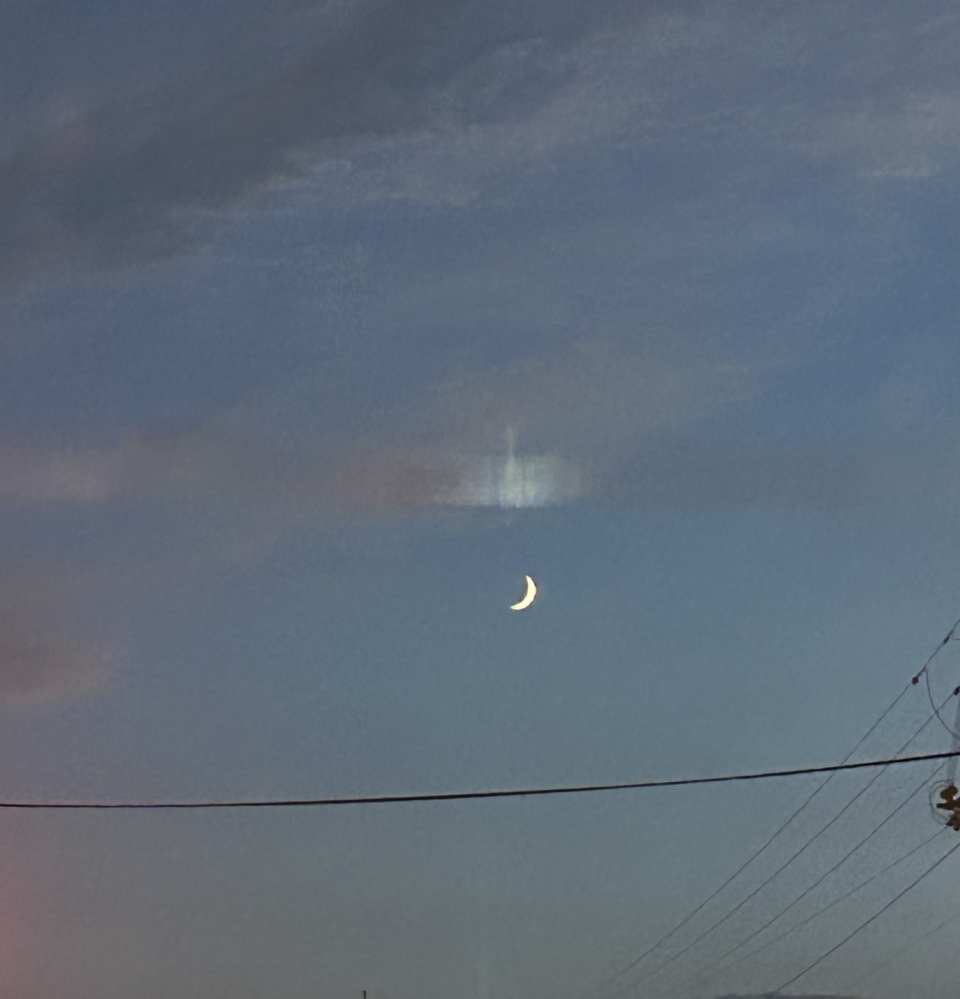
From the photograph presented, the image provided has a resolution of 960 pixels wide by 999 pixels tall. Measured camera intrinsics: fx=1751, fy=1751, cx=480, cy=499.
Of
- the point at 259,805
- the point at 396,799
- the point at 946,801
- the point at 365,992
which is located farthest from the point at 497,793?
the point at 365,992

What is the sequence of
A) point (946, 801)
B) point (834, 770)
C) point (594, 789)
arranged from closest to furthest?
point (834, 770) < point (594, 789) < point (946, 801)

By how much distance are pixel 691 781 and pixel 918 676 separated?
5.70m

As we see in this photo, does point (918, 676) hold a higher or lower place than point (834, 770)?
higher

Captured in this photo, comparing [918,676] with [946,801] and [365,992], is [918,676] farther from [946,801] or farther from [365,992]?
[365,992]

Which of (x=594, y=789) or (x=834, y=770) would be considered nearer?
(x=834, y=770)

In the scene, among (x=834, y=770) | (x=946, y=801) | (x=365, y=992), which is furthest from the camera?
(x=365, y=992)

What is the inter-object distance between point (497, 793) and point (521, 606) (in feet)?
32.7

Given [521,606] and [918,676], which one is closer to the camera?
[918,676]

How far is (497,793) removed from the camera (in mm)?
32312

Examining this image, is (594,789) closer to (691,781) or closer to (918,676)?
(691,781)

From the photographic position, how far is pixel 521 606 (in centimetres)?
4184

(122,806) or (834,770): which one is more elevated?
(122,806)

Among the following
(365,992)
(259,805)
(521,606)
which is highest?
(365,992)

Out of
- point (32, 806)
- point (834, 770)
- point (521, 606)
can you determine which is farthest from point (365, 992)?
point (834, 770)
